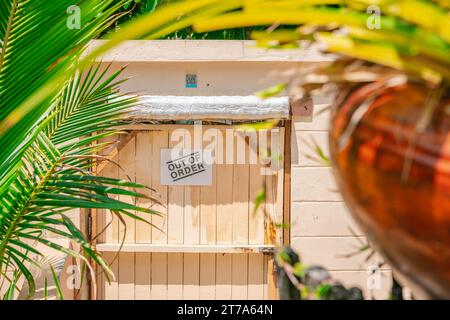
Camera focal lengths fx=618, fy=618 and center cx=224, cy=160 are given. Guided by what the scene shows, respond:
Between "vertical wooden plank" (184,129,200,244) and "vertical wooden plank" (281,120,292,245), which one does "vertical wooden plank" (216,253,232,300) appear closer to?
"vertical wooden plank" (184,129,200,244)

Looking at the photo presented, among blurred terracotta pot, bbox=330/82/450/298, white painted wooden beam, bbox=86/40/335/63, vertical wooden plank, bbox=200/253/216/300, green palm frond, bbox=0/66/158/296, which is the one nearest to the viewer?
blurred terracotta pot, bbox=330/82/450/298

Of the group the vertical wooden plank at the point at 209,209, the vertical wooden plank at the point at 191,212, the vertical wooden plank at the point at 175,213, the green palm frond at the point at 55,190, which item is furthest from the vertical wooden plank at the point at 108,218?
the green palm frond at the point at 55,190

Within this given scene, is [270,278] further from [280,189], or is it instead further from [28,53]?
Result: [28,53]

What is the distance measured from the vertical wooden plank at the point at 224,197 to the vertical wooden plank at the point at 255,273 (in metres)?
0.26

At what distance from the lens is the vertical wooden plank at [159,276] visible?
4.52 metres

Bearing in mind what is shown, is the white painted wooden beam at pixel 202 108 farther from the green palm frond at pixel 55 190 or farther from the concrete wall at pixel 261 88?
the green palm frond at pixel 55 190

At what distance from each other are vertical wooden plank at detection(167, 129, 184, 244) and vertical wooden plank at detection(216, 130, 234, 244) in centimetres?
26

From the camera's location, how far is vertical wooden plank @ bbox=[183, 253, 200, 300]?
178 inches

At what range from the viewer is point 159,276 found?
4.54 metres

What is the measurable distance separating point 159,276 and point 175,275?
4.6 inches

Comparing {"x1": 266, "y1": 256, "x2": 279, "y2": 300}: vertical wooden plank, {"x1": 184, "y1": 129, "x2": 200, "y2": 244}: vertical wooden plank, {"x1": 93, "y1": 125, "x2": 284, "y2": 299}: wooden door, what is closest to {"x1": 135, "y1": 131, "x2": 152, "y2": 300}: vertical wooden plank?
{"x1": 93, "y1": 125, "x2": 284, "y2": 299}: wooden door
